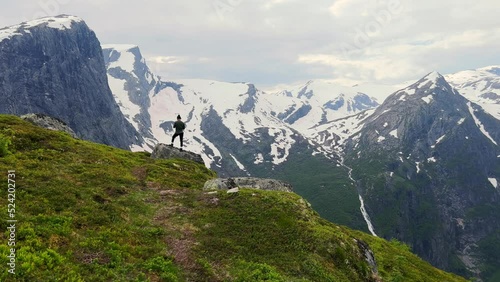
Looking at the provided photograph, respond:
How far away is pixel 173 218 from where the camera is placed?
2620cm

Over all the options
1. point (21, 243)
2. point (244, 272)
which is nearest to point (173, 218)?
point (244, 272)

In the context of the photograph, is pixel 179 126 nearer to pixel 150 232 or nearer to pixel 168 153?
pixel 168 153

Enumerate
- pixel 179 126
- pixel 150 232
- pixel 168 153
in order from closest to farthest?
pixel 150 232, pixel 179 126, pixel 168 153

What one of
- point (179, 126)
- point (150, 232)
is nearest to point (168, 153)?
point (179, 126)

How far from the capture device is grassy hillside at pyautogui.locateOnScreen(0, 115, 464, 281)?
18.4 m

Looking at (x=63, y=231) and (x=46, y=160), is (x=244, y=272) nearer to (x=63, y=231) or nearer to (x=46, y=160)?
(x=63, y=231)

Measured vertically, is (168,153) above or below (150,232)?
above

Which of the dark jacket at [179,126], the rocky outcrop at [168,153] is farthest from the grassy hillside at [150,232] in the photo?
the rocky outcrop at [168,153]

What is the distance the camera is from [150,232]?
2328 centimetres

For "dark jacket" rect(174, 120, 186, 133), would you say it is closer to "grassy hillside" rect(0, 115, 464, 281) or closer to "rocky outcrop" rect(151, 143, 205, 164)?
"rocky outcrop" rect(151, 143, 205, 164)

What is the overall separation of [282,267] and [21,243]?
1342 centimetres

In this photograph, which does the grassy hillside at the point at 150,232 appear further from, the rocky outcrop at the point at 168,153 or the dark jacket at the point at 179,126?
the rocky outcrop at the point at 168,153

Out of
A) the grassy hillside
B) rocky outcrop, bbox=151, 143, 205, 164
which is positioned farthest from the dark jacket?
the grassy hillside

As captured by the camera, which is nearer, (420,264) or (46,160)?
(46,160)
